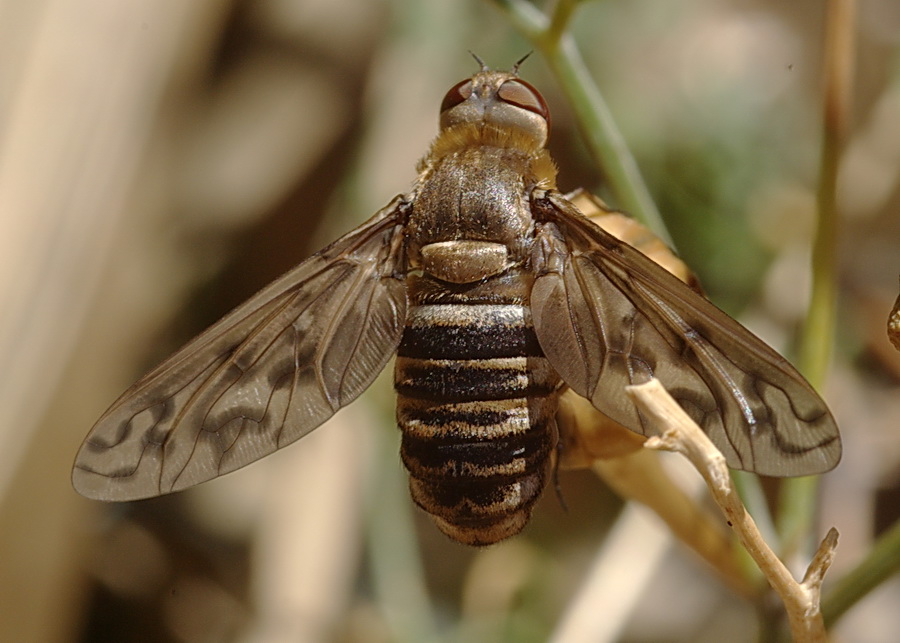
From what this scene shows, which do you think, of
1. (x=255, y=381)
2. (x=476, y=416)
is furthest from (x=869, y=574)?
(x=255, y=381)

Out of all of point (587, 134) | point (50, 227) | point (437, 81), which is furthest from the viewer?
point (437, 81)

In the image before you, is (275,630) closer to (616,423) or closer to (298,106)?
(616,423)

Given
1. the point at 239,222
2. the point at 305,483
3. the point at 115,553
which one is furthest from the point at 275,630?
the point at 239,222

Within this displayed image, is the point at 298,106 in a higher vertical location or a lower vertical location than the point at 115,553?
higher

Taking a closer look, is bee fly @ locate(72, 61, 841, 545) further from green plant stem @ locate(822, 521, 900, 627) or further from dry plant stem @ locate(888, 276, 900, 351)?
green plant stem @ locate(822, 521, 900, 627)

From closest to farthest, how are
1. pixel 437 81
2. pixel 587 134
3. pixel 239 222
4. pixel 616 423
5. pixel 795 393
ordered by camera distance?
pixel 795 393, pixel 616 423, pixel 587 134, pixel 437 81, pixel 239 222

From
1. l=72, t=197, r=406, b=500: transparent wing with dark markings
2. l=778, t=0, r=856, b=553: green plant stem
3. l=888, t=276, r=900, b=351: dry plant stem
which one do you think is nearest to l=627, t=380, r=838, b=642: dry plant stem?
l=888, t=276, r=900, b=351: dry plant stem

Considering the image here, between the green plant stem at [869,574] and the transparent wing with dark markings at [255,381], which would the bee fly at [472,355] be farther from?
the green plant stem at [869,574]
